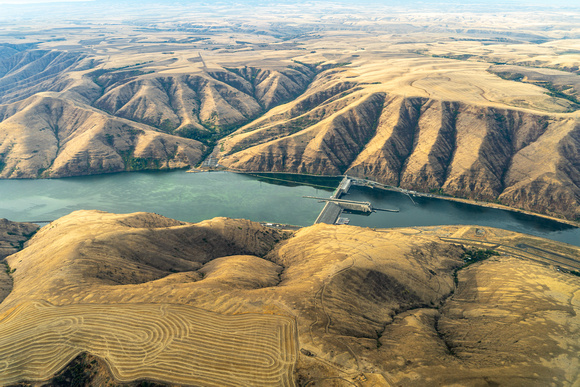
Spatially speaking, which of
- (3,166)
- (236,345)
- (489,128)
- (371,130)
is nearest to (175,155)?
(3,166)

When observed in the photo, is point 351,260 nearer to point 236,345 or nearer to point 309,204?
point 236,345

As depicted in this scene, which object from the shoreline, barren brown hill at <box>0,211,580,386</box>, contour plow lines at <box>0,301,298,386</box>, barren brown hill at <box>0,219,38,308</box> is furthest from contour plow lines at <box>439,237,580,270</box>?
barren brown hill at <box>0,219,38,308</box>

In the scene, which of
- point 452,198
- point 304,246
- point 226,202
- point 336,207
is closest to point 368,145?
point 452,198

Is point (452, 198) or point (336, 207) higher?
point (452, 198)

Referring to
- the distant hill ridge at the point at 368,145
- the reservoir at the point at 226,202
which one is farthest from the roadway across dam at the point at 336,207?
the distant hill ridge at the point at 368,145

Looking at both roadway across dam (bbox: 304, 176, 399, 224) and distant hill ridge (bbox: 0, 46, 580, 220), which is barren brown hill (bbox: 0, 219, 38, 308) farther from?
roadway across dam (bbox: 304, 176, 399, 224)

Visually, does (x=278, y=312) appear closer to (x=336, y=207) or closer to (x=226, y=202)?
(x=336, y=207)

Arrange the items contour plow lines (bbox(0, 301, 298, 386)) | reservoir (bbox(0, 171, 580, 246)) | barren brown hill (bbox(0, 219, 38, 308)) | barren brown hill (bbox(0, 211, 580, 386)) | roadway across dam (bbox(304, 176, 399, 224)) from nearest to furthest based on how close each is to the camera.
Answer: contour plow lines (bbox(0, 301, 298, 386)), barren brown hill (bbox(0, 211, 580, 386)), barren brown hill (bbox(0, 219, 38, 308)), reservoir (bbox(0, 171, 580, 246)), roadway across dam (bbox(304, 176, 399, 224))

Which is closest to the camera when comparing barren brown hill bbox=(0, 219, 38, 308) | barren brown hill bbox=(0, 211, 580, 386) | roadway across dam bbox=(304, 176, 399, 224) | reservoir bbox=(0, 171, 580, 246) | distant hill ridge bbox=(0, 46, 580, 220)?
barren brown hill bbox=(0, 211, 580, 386)
